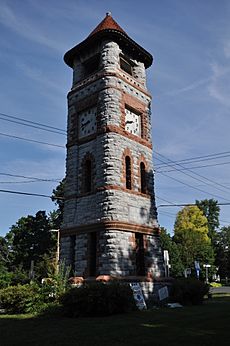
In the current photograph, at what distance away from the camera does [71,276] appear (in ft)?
64.9

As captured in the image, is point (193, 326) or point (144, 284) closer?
point (193, 326)

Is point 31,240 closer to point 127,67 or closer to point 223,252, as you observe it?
A: point 127,67

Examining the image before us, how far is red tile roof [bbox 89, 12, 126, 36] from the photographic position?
23.4 meters

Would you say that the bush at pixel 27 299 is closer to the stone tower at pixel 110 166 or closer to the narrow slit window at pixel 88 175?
the stone tower at pixel 110 166

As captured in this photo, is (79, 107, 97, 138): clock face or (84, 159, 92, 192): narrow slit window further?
(79, 107, 97, 138): clock face

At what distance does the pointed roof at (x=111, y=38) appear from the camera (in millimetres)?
22688

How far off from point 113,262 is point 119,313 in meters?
3.00

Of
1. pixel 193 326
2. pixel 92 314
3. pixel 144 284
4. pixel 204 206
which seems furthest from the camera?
pixel 204 206

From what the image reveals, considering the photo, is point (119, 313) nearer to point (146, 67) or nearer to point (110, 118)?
point (110, 118)

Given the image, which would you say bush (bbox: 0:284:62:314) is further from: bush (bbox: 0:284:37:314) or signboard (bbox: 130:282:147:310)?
signboard (bbox: 130:282:147:310)

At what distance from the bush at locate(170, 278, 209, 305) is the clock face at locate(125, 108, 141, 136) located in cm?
950

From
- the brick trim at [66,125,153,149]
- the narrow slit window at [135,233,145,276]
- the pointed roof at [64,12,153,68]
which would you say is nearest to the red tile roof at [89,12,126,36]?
the pointed roof at [64,12,153,68]

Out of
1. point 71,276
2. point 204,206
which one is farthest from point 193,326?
point 204,206

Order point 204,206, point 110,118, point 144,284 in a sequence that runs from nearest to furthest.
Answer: point 144,284 < point 110,118 < point 204,206
